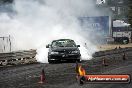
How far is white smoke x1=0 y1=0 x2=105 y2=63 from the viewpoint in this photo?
128ft

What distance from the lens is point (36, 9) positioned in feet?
146

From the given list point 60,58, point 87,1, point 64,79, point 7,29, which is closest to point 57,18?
point 7,29

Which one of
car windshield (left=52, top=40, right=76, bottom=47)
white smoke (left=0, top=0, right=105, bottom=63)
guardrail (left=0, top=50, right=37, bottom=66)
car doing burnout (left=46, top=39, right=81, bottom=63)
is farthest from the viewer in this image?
white smoke (left=0, top=0, right=105, bottom=63)

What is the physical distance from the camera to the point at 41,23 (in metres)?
42.8

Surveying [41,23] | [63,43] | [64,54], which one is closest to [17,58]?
[63,43]

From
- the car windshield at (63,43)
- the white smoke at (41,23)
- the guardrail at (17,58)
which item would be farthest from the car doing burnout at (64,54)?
the white smoke at (41,23)

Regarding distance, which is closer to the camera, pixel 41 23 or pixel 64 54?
pixel 64 54

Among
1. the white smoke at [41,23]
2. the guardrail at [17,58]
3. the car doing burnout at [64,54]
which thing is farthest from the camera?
the white smoke at [41,23]

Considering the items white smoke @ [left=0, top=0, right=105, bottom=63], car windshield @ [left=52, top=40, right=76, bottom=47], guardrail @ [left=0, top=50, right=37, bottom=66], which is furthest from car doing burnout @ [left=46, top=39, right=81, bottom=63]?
white smoke @ [left=0, top=0, right=105, bottom=63]

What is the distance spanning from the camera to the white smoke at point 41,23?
38875 millimetres

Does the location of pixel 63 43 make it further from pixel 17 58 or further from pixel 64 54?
pixel 17 58

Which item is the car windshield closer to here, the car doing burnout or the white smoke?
the car doing burnout

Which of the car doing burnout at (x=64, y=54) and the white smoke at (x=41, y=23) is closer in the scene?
the car doing burnout at (x=64, y=54)

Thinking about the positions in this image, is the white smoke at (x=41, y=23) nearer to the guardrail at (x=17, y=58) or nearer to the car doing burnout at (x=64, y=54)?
the guardrail at (x=17, y=58)
